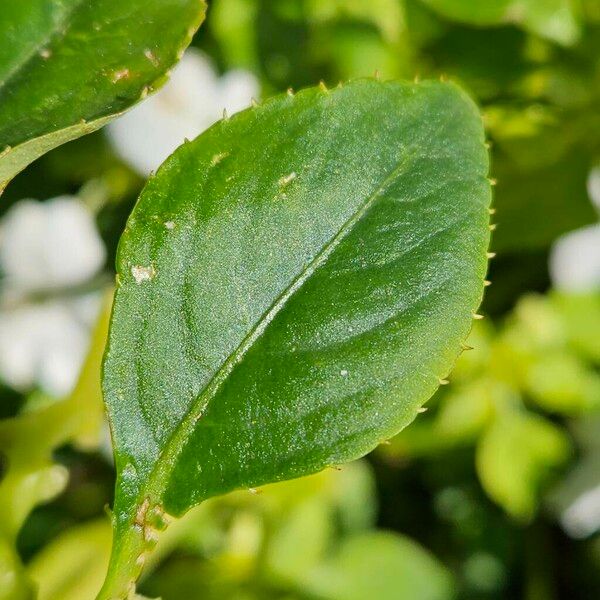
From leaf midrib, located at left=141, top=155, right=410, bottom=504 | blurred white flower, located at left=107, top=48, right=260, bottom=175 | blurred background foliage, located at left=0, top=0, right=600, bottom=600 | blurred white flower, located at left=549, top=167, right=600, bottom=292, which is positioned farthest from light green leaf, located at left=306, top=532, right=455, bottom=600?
leaf midrib, located at left=141, top=155, right=410, bottom=504

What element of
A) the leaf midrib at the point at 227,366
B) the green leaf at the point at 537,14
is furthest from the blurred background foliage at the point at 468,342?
the leaf midrib at the point at 227,366

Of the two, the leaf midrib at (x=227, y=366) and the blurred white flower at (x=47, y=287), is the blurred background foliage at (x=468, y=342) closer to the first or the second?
the blurred white flower at (x=47, y=287)

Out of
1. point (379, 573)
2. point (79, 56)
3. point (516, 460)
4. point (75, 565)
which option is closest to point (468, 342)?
point (516, 460)

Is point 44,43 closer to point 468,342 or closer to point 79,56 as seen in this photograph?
point 79,56

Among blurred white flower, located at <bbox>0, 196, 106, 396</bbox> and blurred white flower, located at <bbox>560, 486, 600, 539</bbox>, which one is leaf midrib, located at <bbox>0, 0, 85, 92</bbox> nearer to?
blurred white flower, located at <bbox>0, 196, 106, 396</bbox>

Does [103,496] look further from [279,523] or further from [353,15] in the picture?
[353,15]

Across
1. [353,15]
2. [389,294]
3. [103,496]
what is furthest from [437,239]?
[103,496]
